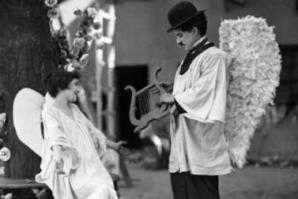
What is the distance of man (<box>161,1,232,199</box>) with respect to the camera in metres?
5.42

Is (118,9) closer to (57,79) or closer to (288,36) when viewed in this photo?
(288,36)

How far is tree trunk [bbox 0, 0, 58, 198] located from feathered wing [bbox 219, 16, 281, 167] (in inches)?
71.1

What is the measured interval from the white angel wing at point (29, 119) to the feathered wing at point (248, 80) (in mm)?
1644

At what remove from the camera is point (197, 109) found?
5.43m

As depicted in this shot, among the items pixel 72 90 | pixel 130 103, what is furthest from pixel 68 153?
pixel 130 103

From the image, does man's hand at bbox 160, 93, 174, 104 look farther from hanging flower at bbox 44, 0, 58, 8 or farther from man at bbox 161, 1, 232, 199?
hanging flower at bbox 44, 0, 58, 8

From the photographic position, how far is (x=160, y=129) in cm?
1304

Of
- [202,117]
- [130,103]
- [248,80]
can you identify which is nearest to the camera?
[202,117]

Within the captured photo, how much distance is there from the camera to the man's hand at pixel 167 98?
553 centimetres

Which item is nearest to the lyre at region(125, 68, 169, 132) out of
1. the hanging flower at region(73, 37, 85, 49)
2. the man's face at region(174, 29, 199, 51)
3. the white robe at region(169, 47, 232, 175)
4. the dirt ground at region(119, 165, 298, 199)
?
the white robe at region(169, 47, 232, 175)

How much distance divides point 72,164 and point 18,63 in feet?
3.86

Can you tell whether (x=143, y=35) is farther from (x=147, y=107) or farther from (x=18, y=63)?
(x=147, y=107)

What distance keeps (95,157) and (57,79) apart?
676mm

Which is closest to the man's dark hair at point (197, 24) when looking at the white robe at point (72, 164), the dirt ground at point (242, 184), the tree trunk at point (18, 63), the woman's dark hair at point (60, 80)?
the woman's dark hair at point (60, 80)
